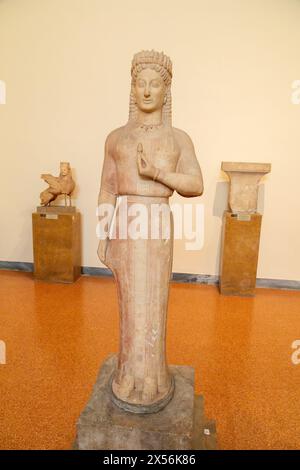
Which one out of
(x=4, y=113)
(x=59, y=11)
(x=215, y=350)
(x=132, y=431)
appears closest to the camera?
(x=132, y=431)

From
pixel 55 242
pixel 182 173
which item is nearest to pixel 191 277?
pixel 55 242

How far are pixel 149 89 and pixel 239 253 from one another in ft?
10.9

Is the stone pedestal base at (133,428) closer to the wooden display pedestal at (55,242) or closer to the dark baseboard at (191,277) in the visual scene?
the wooden display pedestal at (55,242)

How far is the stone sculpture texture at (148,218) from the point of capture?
170 cm

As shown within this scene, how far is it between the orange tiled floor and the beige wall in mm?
1048

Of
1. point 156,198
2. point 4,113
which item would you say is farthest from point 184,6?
point 156,198

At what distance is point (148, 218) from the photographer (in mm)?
1754

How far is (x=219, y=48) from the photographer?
4.69 meters

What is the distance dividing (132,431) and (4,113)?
498 centimetres

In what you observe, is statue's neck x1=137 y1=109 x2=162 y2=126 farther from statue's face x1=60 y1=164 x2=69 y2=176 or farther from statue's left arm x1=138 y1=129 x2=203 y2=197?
statue's face x1=60 y1=164 x2=69 y2=176

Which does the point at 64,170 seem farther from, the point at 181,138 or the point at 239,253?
the point at 181,138

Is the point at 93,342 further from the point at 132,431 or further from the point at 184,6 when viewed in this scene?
the point at 184,6

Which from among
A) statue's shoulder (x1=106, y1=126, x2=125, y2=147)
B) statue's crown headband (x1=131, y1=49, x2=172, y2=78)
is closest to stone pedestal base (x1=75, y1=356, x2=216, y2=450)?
statue's shoulder (x1=106, y1=126, x2=125, y2=147)

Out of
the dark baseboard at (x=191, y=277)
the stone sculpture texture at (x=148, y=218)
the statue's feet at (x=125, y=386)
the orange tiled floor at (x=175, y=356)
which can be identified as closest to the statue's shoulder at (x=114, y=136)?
the stone sculpture texture at (x=148, y=218)
